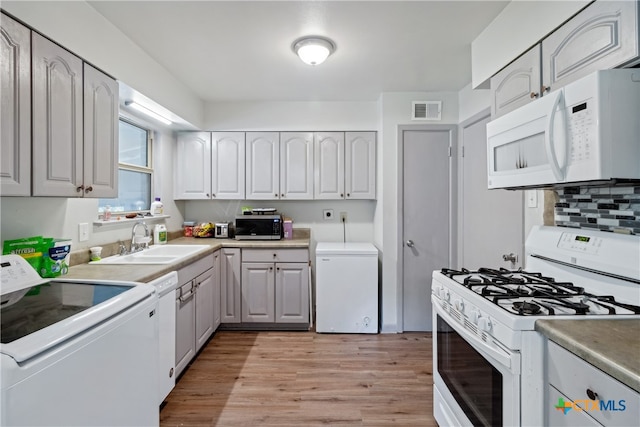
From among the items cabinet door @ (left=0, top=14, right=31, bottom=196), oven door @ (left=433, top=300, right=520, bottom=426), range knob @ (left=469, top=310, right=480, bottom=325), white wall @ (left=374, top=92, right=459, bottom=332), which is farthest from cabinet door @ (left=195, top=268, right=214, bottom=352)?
range knob @ (left=469, top=310, right=480, bottom=325)

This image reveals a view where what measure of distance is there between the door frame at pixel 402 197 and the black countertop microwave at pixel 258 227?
1305 mm

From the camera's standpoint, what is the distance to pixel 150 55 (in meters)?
2.21

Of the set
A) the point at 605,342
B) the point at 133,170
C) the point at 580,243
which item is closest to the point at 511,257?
the point at 580,243

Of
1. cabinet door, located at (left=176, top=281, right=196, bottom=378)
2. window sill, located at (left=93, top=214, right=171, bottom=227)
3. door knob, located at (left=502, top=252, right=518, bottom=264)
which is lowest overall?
cabinet door, located at (left=176, top=281, right=196, bottom=378)

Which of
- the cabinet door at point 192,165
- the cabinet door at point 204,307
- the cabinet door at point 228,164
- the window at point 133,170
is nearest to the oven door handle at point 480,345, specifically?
the cabinet door at point 204,307

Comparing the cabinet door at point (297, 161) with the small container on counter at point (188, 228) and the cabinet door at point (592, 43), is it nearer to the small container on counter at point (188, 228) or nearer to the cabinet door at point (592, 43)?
the small container on counter at point (188, 228)

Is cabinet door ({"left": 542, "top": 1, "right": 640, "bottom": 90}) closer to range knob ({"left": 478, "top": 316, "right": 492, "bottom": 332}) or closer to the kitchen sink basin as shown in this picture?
range knob ({"left": 478, "top": 316, "right": 492, "bottom": 332})

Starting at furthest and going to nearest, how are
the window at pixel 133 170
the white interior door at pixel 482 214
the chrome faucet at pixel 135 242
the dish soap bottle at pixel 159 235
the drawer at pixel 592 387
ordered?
the dish soap bottle at pixel 159 235 < the window at pixel 133 170 < the chrome faucet at pixel 135 242 < the white interior door at pixel 482 214 < the drawer at pixel 592 387

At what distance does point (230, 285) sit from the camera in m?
2.94

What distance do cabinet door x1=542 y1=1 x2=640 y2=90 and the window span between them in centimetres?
301

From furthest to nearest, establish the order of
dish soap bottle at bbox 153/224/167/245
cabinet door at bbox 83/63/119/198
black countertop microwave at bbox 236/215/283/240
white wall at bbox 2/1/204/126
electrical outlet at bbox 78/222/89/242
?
black countertop microwave at bbox 236/215/283/240
dish soap bottle at bbox 153/224/167/245
electrical outlet at bbox 78/222/89/242
cabinet door at bbox 83/63/119/198
white wall at bbox 2/1/204/126

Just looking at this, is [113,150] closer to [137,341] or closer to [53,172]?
[53,172]

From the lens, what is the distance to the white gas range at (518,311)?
98 cm

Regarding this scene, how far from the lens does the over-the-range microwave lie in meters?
1.02
